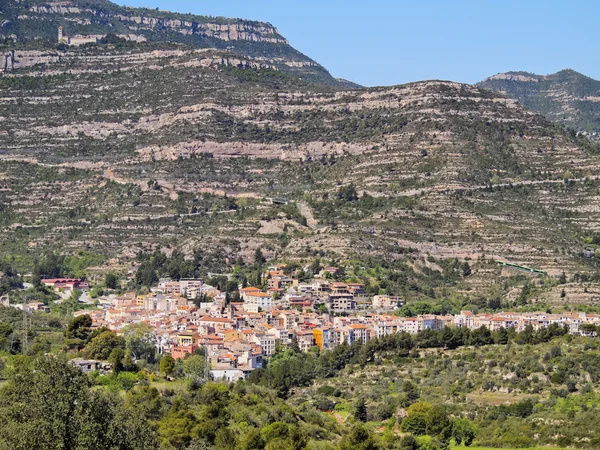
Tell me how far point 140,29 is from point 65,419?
148m

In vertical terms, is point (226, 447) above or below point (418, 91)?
below

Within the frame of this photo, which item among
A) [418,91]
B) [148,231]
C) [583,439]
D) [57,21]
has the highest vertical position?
[57,21]

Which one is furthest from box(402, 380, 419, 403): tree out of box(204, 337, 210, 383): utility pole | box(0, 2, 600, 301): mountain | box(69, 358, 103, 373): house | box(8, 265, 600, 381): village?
box(0, 2, 600, 301): mountain

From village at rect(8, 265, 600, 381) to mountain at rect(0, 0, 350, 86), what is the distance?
Answer: 6066 cm

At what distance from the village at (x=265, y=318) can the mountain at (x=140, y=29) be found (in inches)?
2388

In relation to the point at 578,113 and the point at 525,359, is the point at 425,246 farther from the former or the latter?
the point at 578,113

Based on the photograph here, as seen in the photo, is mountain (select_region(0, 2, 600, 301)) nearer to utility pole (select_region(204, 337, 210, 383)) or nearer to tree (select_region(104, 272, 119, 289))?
tree (select_region(104, 272, 119, 289))

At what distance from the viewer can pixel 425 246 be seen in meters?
97.1

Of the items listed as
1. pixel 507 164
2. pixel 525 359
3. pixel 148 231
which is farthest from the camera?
pixel 507 164

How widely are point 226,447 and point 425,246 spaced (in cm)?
5339

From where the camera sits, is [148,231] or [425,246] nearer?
[425,246]

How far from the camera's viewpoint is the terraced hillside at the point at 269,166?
99.7 metres

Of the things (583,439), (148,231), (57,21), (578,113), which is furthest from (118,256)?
(578,113)

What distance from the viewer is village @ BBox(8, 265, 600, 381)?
235 ft
